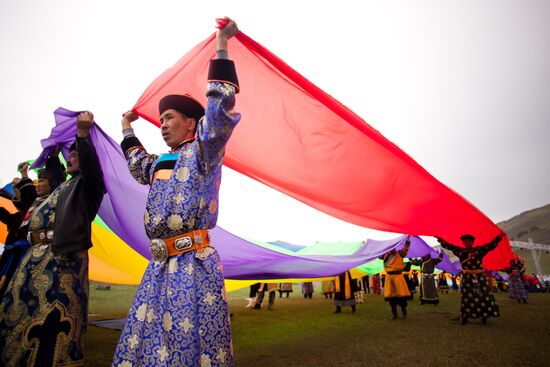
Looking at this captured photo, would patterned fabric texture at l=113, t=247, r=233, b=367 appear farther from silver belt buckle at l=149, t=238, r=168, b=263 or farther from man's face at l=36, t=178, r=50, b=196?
man's face at l=36, t=178, r=50, b=196

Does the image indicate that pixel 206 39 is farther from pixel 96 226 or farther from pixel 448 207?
pixel 96 226

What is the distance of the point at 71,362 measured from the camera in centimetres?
179

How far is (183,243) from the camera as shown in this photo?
1.39 m

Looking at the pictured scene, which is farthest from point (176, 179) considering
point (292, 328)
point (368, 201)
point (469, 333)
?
point (469, 333)

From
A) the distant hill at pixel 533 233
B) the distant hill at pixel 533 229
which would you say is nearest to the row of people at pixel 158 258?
the distant hill at pixel 533 233

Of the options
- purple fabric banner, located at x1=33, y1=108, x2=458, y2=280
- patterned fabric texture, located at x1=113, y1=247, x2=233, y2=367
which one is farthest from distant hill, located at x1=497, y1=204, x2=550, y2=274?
patterned fabric texture, located at x1=113, y1=247, x2=233, y2=367

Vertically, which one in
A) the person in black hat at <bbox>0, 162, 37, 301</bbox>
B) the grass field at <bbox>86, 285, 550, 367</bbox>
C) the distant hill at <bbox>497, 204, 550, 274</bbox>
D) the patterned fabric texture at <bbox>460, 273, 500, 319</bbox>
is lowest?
the grass field at <bbox>86, 285, 550, 367</bbox>

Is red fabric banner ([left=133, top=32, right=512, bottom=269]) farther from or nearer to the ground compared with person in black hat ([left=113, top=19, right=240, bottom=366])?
farther from the ground

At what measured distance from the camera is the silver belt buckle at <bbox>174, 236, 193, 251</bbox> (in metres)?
1.39

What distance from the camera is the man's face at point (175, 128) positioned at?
1673 mm

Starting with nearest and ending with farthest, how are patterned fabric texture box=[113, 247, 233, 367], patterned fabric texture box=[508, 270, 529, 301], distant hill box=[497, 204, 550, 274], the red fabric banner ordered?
patterned fabric texture box=[113, 247, 233, 367], the red fabric banner, patterned fabric texture box=[508, 270, 529, 301], distant hill box=[497, 204, 550, 274]

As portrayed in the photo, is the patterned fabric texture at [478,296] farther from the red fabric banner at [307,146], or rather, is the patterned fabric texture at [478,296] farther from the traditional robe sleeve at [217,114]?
the traditional robe sleeve at [217,114]

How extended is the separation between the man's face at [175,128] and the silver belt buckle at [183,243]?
52 cm

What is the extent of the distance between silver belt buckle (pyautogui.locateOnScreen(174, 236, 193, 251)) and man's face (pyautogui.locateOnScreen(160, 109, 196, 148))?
525 millimetres
